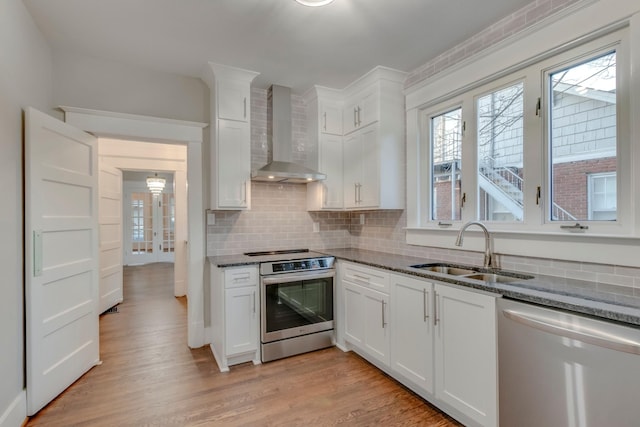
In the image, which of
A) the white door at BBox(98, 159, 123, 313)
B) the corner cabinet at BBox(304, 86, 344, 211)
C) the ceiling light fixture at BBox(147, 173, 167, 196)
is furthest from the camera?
the ceiling light fixture at BBox(147, 173, 167, 196)

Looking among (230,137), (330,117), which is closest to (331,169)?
(330,117)

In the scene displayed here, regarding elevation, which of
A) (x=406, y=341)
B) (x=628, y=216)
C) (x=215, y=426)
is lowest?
(x=215, y=426)

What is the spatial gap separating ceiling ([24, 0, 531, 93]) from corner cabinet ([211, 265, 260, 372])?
190 centimetres

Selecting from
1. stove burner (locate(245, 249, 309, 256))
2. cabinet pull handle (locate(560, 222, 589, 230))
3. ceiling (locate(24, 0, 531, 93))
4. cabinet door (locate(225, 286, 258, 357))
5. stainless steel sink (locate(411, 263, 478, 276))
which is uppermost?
ceiling (locate(24, 0, 531, 93))

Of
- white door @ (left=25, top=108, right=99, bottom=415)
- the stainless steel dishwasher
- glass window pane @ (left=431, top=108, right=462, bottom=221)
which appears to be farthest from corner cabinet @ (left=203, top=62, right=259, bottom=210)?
the stainless steel dishwasher

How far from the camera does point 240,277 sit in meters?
2.81

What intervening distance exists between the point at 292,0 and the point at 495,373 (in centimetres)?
253

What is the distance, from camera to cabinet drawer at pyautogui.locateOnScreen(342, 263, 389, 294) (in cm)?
253

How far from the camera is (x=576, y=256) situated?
1.89 metres

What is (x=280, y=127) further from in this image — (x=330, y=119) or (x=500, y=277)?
(x=500, y=277)

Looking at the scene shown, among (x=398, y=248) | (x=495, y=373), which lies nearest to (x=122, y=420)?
(x=495, y=373)

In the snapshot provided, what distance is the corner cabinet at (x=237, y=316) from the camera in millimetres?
2754

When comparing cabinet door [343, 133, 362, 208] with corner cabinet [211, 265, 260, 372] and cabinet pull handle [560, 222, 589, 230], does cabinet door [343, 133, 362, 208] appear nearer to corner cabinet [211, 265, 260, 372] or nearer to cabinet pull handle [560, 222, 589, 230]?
corner cabinet [211, 265, 260, 372]

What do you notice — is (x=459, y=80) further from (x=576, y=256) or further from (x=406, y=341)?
(x=406, y=341)
